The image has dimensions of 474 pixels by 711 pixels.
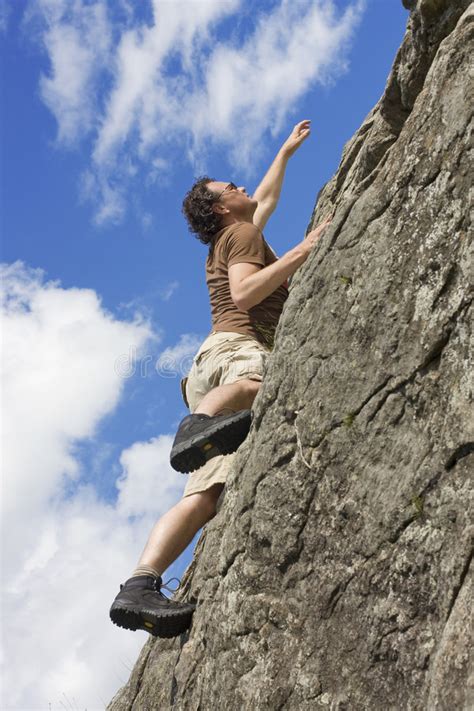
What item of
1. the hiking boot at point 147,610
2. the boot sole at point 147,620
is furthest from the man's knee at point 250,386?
the boot sole at point 147,620

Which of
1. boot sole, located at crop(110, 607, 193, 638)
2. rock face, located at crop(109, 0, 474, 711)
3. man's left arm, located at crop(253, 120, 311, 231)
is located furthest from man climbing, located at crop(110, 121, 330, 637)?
man's left arm, located at crop(253, 120, 311, 231)

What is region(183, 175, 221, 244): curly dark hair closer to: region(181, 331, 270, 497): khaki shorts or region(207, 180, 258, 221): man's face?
region(207, 180, 258, 221): man's face

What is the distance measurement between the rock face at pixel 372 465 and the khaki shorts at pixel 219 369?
589 millimetres

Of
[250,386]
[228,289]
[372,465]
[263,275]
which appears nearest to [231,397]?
[250,386]

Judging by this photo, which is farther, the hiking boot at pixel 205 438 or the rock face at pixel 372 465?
the hiking boot at pixel 205 438

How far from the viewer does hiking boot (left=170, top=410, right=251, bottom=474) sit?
737 cm

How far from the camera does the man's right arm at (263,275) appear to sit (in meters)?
7.75

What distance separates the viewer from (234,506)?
293 inches

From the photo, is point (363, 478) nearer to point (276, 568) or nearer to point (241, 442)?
point (276, 568)

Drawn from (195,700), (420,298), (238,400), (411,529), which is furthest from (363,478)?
(195,700)

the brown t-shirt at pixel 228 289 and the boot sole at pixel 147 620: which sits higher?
the brown t-shirt at pixel 228 289

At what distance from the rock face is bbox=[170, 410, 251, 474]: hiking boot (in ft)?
0.70

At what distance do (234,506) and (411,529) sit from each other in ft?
7.10

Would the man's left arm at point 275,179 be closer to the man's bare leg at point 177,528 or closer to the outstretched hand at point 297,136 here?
the outstretched hand at point 297,136
